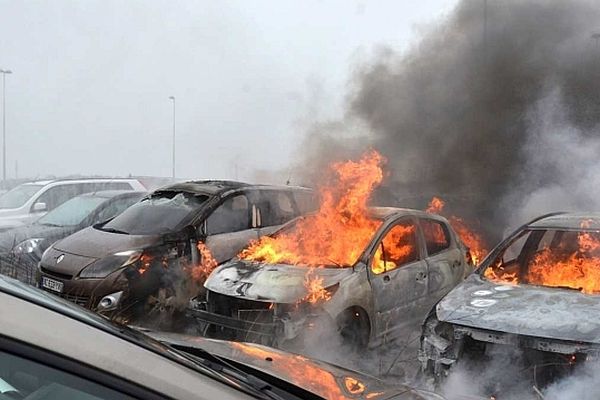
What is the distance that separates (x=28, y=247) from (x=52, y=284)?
228cm

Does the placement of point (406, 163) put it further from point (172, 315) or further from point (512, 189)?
point (172, 315)

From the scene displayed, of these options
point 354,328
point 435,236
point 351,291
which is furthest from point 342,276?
point 435,236

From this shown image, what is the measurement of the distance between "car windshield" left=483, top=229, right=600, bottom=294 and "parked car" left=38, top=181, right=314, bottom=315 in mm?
3346

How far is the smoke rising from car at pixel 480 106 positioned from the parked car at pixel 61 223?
389cm

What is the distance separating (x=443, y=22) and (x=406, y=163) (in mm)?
3163

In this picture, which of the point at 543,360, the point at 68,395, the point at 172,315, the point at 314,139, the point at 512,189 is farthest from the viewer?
the point at 314,139

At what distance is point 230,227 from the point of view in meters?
8.00

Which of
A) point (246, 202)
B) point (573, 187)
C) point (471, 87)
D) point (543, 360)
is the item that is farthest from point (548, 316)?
point (471, 87)

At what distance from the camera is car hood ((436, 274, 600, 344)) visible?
4.32 metres

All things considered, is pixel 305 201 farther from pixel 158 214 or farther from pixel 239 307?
pixel 239 307

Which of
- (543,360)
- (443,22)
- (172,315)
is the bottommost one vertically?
(172,315)

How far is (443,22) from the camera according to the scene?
1364 centimetres

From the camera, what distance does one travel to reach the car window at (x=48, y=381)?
1.38 meters

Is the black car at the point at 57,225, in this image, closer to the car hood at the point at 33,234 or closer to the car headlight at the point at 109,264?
the car hood at the point at 33,234
